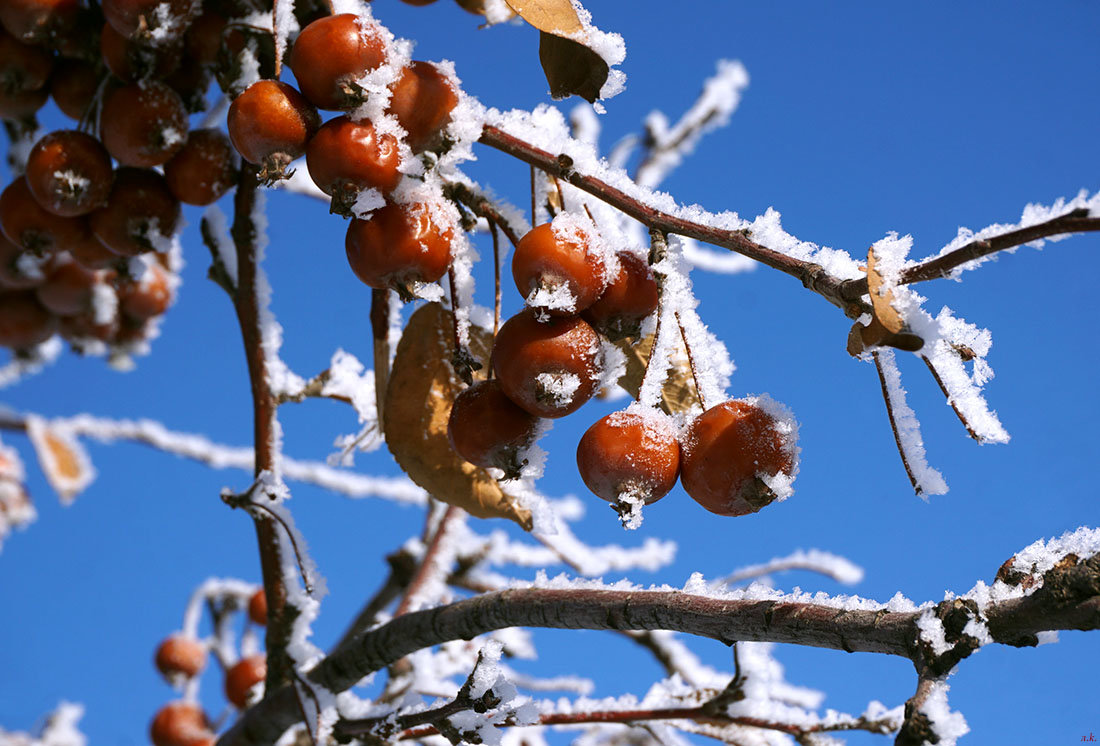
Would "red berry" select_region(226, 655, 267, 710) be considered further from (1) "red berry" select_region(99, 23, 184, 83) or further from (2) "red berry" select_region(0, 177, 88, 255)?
(1) "red berry" select_region(99, 23, 184, 83)

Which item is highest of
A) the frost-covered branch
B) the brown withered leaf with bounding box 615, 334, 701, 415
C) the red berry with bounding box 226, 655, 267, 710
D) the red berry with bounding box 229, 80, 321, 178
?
the red berry with bounding box 226, 655, 267, 710

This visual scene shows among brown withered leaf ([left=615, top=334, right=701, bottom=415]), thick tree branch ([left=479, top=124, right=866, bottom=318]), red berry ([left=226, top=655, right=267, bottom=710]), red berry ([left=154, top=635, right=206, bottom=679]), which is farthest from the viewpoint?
red berry ([left=154, top=635, right=206, bottom=679])

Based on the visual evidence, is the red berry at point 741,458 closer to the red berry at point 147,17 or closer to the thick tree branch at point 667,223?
the thick tree branch at point 667,223

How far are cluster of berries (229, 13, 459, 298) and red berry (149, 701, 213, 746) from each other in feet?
6.91

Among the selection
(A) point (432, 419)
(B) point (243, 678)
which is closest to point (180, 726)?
(B) point (243, 678)

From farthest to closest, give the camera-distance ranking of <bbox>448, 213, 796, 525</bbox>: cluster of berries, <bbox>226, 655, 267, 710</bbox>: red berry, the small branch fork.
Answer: <bbox>226, 655, 267, 710</bbox>: red berry
<bbox>448, 213, 796, 525</bbox>: cluster of berries
the small branch fork

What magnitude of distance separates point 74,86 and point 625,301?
3.78ft

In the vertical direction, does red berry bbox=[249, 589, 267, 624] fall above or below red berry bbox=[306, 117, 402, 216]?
above

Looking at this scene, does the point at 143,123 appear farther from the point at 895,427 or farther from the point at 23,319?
the point at 23,319

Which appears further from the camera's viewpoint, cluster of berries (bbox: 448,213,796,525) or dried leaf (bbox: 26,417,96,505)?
dried leaf (bbox: 26,417,96,505)

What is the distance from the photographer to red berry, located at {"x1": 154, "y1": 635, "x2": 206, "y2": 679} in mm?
2914

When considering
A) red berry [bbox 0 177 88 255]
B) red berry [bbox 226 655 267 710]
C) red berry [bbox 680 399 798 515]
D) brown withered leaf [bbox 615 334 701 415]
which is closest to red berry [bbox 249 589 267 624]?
red berry [bbox 226 655 267 710]

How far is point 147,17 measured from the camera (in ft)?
4.20

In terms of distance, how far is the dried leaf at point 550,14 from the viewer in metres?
0.96
